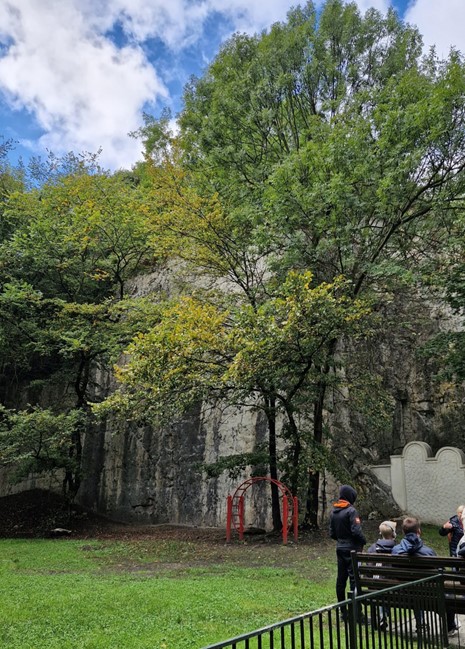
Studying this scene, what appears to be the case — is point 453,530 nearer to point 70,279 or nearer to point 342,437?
point 342,437

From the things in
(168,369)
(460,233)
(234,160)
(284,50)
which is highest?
(284,50)

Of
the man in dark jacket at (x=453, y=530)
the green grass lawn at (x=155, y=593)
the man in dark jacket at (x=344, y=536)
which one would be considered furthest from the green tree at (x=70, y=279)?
the man in dark jacket at (x=453, y=530)

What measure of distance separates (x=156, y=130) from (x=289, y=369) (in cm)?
1949

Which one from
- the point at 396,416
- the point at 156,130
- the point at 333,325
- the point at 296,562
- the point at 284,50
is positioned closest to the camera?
the point at 296,562

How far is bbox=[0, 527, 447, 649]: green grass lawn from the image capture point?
5.74 meters

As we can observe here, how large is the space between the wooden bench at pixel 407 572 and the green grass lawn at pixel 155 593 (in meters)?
1.22

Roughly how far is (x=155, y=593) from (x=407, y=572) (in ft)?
12.2

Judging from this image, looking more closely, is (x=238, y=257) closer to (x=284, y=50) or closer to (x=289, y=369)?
(x=289, y=369)

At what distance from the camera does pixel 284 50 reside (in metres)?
16.9

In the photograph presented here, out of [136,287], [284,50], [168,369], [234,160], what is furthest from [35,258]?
[284,50]

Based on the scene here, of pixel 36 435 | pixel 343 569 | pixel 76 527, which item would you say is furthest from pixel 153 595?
pixel 76 527

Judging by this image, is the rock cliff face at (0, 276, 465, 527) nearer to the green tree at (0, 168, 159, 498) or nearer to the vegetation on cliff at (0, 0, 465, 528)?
the vegetation on cliff at (0, 0, 465, 528)

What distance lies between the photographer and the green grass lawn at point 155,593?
5738 mm

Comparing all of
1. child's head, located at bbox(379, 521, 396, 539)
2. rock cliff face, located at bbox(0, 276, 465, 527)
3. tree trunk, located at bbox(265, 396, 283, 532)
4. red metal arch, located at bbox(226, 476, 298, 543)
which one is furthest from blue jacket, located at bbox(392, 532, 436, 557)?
rock cliff face, located at bbox(0, 276, 465, 527)
